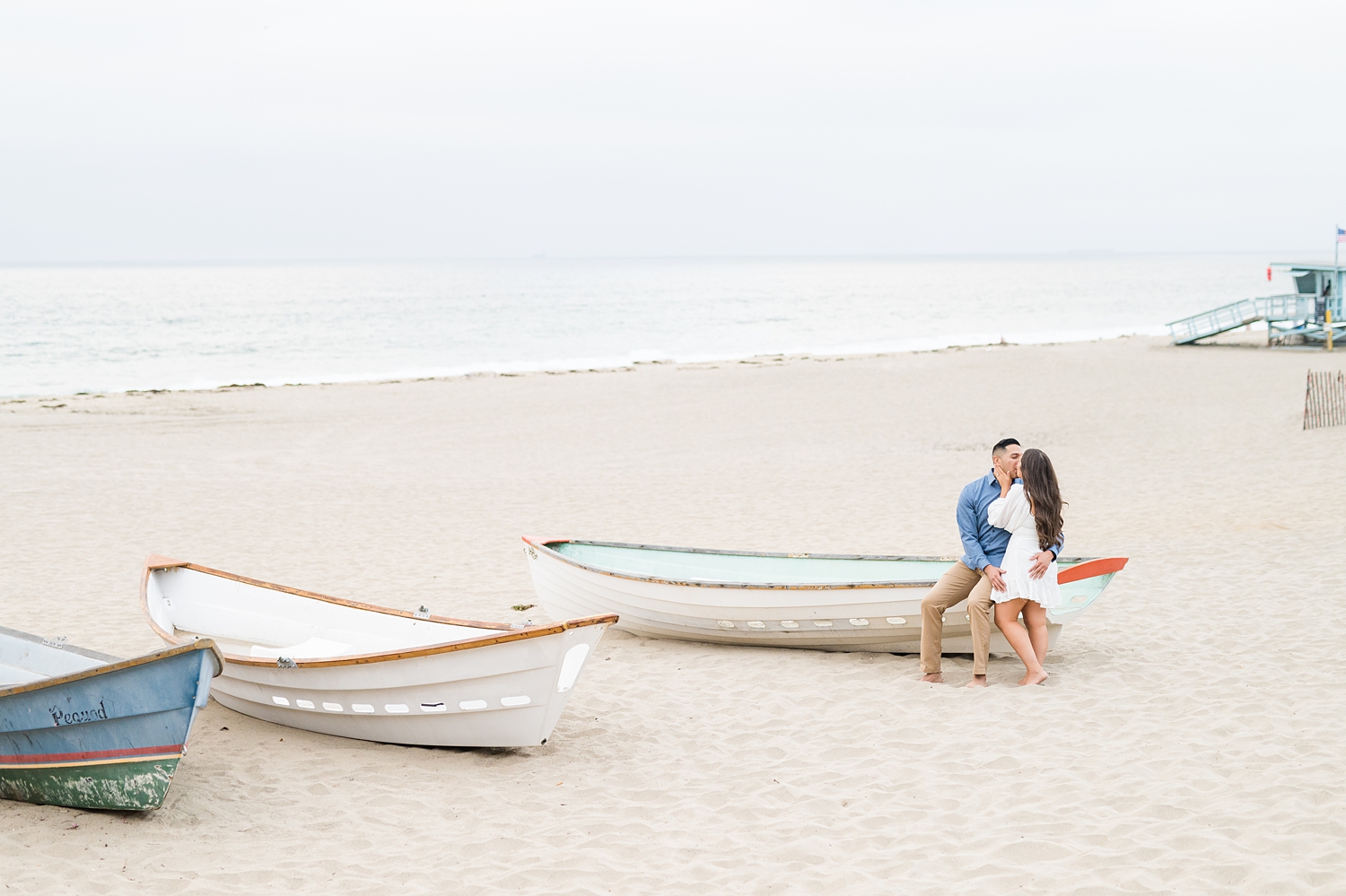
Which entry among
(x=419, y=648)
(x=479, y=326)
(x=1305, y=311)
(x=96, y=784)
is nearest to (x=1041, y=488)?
(x=419, y=648)

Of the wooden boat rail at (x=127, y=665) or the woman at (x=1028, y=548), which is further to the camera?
the woman at (x=1028, y=548)

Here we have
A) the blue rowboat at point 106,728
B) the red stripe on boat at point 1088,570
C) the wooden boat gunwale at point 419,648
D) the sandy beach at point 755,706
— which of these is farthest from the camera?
the red stripe on boat at point 1088,570

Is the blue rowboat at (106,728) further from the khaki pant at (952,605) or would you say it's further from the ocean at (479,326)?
the ocean at (479,326)

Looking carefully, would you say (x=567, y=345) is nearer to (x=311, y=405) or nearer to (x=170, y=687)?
(x=311, y=405)

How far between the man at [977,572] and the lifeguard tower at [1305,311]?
31.0m

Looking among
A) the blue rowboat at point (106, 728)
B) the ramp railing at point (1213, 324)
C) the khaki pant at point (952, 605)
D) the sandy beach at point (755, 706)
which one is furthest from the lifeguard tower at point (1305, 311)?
the blue rowboat at point (106, 728)

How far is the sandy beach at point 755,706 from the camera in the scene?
177 inches

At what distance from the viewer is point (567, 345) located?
50.9m

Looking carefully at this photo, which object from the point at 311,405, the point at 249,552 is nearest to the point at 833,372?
the point at 311,405

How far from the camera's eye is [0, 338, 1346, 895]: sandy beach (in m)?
4.50

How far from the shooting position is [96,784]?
492 cm

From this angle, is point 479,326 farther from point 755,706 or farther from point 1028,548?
point 1028,548

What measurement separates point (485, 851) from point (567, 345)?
154 ft

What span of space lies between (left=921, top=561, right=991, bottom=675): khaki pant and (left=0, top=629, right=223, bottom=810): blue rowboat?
166 inches
